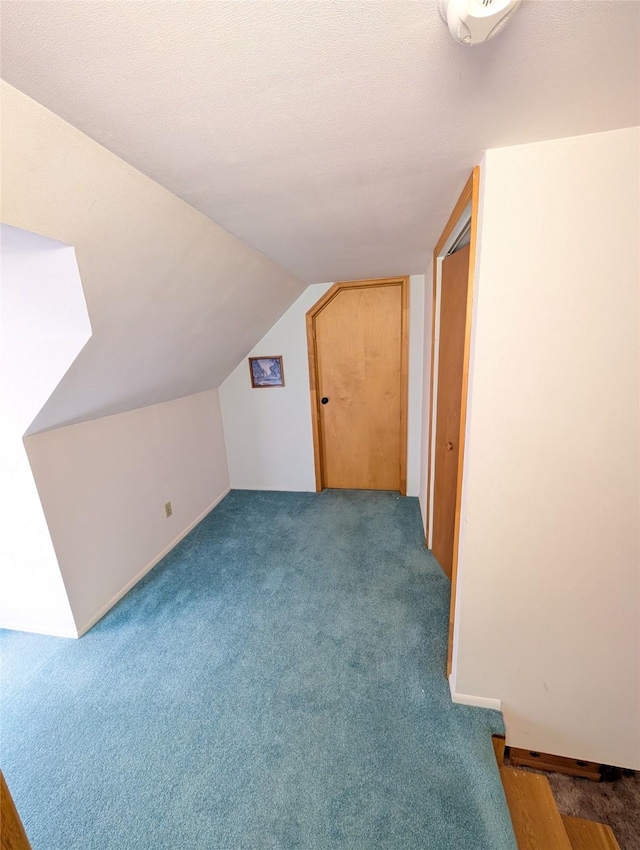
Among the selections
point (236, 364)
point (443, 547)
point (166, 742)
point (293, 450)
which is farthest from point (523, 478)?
point (236, 364)

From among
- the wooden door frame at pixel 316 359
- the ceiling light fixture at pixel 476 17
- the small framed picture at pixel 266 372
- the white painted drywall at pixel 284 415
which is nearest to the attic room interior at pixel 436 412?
the ceiling light fixture at pixel 476 17

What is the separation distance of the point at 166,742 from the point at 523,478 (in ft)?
5.64

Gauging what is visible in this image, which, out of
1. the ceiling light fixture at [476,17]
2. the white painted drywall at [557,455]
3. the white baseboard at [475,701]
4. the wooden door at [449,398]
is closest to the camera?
the ceiling light fixture at [476,17]

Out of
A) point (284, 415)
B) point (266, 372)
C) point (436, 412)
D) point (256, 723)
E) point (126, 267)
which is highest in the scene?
point (126, 267)

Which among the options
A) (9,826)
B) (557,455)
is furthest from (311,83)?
(9,826)

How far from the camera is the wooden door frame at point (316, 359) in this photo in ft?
9.33

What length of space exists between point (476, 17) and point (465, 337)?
2.88 ft

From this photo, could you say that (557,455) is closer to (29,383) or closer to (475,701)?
(475,701)

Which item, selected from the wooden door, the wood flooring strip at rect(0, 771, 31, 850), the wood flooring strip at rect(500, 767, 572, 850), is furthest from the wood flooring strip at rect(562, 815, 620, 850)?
the wood flooring strip at rect(0, 771, 31, 850)

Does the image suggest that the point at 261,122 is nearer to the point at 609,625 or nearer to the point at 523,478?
the point at 523,478

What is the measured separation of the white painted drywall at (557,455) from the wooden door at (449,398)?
481 mm

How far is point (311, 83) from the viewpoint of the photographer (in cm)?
69

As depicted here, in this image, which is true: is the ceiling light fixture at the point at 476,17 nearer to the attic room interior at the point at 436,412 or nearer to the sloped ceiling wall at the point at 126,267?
the attic room interior at the point at 436,412

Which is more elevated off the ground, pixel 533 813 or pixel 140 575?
pixel 140 575
